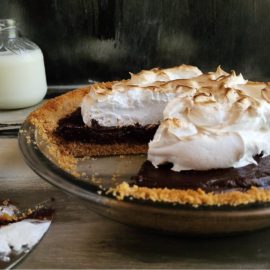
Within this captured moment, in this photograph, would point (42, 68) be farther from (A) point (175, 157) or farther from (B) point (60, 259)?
(B) point (60, 259)

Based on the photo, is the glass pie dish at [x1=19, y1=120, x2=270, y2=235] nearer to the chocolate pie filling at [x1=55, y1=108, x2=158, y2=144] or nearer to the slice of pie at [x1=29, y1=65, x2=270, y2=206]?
the slice of pie at [x1=29, y1=65, x2=270, y2=206]

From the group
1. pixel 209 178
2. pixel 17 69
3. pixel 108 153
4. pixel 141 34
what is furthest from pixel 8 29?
pixel 209 178

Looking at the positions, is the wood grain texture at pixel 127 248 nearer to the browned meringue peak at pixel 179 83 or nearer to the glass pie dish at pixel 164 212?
the glass pie dish at pixel 164 212

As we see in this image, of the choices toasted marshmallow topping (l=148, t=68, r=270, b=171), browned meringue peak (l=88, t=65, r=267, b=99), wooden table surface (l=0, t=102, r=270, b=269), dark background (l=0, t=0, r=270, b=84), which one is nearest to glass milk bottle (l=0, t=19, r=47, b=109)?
dark background (l=0, t=0, r=270, b=84)

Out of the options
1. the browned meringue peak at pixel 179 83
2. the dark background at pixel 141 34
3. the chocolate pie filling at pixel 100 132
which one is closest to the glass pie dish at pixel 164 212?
the chocolate pie filling at pixel 100 132

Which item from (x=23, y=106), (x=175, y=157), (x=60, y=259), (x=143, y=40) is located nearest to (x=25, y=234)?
(x=60, y=259)

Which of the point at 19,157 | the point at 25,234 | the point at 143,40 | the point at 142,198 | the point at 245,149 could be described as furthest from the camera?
the point at 143,40

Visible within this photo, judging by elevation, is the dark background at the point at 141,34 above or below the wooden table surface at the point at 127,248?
above
